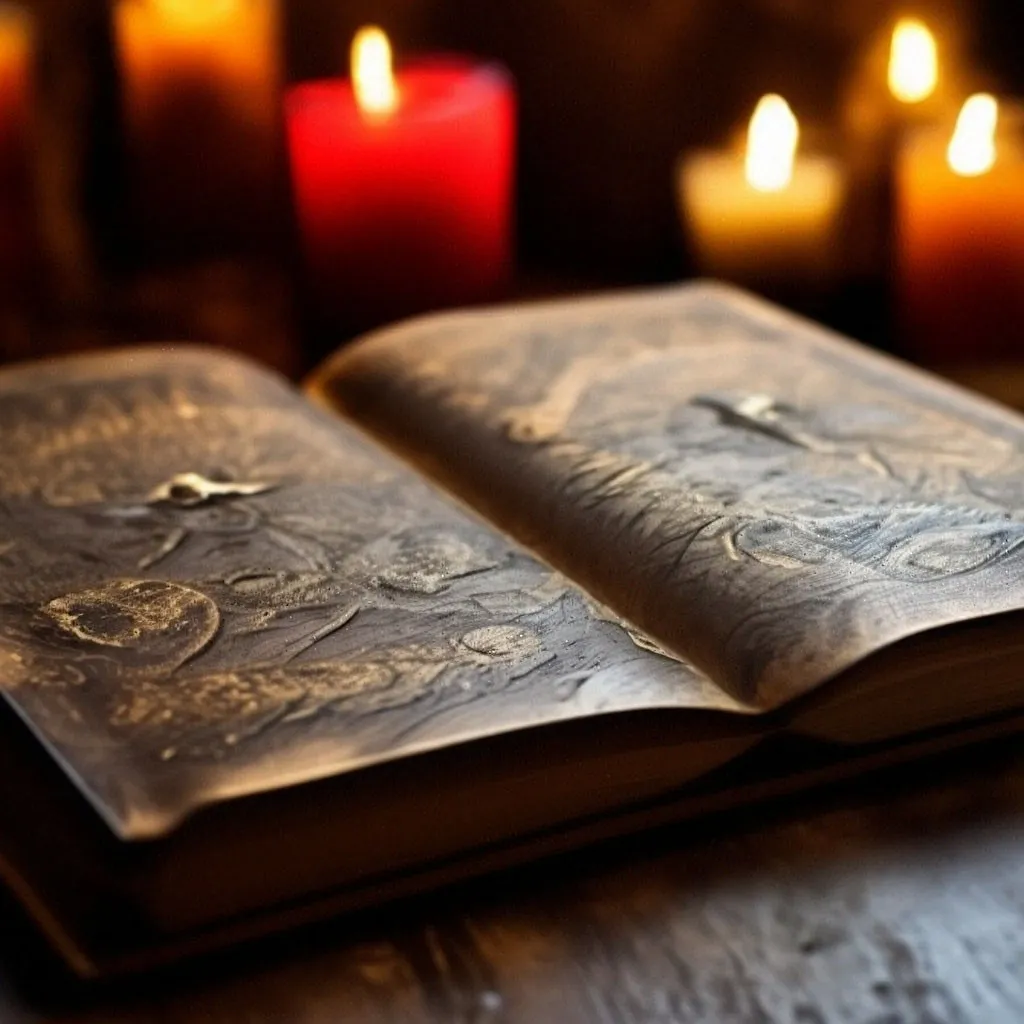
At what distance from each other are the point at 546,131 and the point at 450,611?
0.91 metres

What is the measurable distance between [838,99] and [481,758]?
3.14 feet

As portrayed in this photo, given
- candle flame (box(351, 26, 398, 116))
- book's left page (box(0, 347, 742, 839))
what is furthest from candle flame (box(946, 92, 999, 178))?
book's left page (box(0, 347, 742, 839))

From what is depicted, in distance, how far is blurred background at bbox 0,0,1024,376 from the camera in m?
1.37

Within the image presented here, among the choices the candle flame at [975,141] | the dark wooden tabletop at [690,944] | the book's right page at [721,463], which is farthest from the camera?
the candle flame at [975,141]

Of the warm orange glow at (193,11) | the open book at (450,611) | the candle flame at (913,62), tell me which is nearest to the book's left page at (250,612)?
the open book at (450,611)

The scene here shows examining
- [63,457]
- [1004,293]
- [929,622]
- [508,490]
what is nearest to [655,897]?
[929,622]

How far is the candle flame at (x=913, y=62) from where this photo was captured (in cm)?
139

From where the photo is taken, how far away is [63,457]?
0.89 metres

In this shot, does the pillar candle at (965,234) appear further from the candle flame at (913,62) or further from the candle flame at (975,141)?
the candle flame at (913,62)

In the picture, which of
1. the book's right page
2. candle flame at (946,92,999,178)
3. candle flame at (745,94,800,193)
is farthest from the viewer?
candle flame at (745,94,800,193)

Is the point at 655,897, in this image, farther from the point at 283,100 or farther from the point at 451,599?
the point at 283,100

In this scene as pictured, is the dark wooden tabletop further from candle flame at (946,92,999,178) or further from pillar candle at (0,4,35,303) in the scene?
pillar candle at (0,4,35,303)

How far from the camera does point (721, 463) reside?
2.80 ft

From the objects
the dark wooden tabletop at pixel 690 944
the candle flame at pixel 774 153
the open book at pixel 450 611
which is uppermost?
the candle flame at pixel 774 153
